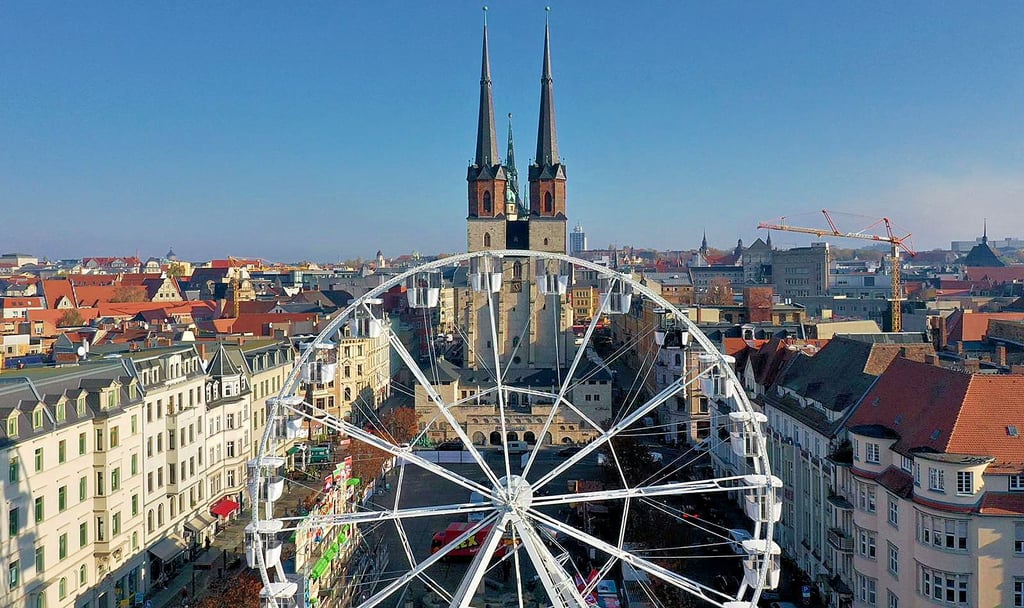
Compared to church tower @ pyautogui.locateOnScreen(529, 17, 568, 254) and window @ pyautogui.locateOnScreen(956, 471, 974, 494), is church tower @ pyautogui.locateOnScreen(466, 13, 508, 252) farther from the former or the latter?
window @ pyautogui.locateOnScreen(956, 471, 974, 494)

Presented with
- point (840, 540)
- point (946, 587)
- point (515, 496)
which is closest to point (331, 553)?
point (515, 496)

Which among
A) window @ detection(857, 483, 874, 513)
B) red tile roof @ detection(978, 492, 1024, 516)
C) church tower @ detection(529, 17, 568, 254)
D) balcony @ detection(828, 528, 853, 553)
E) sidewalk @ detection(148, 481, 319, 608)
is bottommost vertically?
sidewalk @ detection(148, 481, 319, 608)

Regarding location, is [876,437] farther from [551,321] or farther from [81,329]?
[81,329]

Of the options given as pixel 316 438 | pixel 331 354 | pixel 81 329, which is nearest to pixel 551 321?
pixel 316 438

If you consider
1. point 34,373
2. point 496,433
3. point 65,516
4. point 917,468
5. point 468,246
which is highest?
point 468,246

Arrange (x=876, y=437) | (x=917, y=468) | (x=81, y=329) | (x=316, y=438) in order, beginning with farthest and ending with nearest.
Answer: (x=81, y=329) < (x=316, y=438) < (x=876, y=437) < (x=917, y=468)

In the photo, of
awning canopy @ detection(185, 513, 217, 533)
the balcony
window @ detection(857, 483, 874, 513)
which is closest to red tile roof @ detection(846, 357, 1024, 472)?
window @ detection(857, 483, 874, 513)

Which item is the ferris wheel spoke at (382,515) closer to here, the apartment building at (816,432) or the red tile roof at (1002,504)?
the red tile roof at (1002,504)
